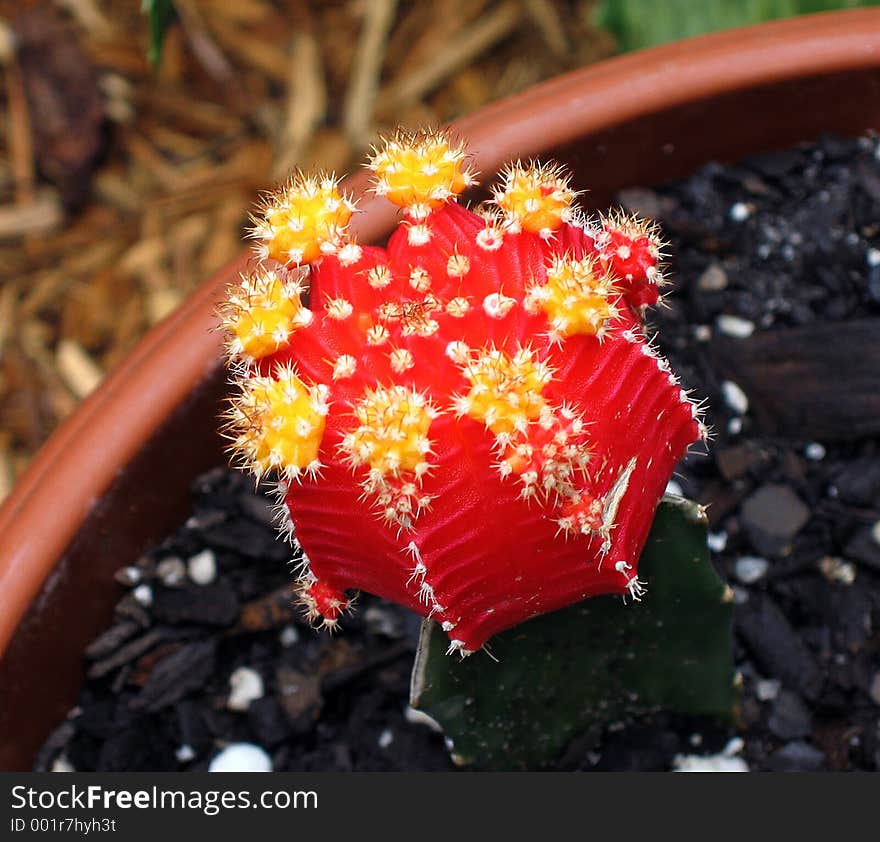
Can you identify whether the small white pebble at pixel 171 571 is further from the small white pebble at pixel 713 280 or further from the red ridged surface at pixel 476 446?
the small white pebble at pixel 713 280

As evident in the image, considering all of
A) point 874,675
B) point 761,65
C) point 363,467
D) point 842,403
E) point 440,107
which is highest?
point 363,467

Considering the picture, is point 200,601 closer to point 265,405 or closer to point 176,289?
point 265,405

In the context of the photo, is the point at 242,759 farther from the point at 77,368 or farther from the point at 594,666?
the point at 77,368

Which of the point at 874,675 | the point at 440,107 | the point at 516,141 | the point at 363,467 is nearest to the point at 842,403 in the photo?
the point at 874,675

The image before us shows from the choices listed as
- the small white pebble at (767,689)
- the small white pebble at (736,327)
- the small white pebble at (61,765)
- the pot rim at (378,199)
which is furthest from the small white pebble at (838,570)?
the small white pebble at (61,765)

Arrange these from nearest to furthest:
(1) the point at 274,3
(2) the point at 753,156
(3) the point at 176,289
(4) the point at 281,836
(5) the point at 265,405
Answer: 1. (5) the point at 265,405
2. (4) the point at 281,836
3. (2) the point at 753,156
4. (3) the point at 176,289
5. (1) the point at 274,3
